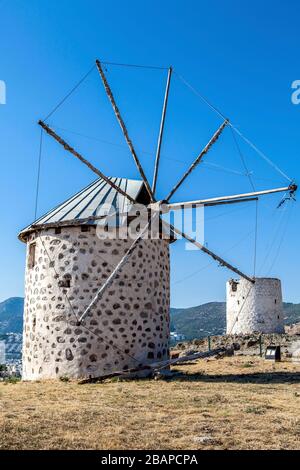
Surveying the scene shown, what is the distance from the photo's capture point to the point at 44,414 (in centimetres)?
775

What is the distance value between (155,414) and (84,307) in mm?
5818

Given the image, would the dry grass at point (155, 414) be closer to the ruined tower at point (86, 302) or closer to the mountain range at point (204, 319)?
the ruined tower at point (86, 302)

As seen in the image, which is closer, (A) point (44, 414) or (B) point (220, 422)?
(B) point (220, 422)

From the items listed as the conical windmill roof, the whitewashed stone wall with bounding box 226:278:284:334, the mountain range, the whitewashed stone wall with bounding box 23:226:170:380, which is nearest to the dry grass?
the whitewashed stone wall with bounding box 23:226:170:380

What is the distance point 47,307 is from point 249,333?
72.7ft

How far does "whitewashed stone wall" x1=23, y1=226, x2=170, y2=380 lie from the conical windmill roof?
0.44m

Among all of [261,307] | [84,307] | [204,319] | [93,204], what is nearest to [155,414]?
[84,307]

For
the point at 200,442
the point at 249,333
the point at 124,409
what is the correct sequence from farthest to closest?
the point at 249,333, the point at 124,409, the point at 200,442

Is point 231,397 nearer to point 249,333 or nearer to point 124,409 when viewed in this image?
point 124,409

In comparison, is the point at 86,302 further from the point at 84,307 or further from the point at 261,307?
the point at 261,307

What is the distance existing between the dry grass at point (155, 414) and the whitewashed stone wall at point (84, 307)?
1100 mm

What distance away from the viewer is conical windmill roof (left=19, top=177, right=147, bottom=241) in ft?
46.5
